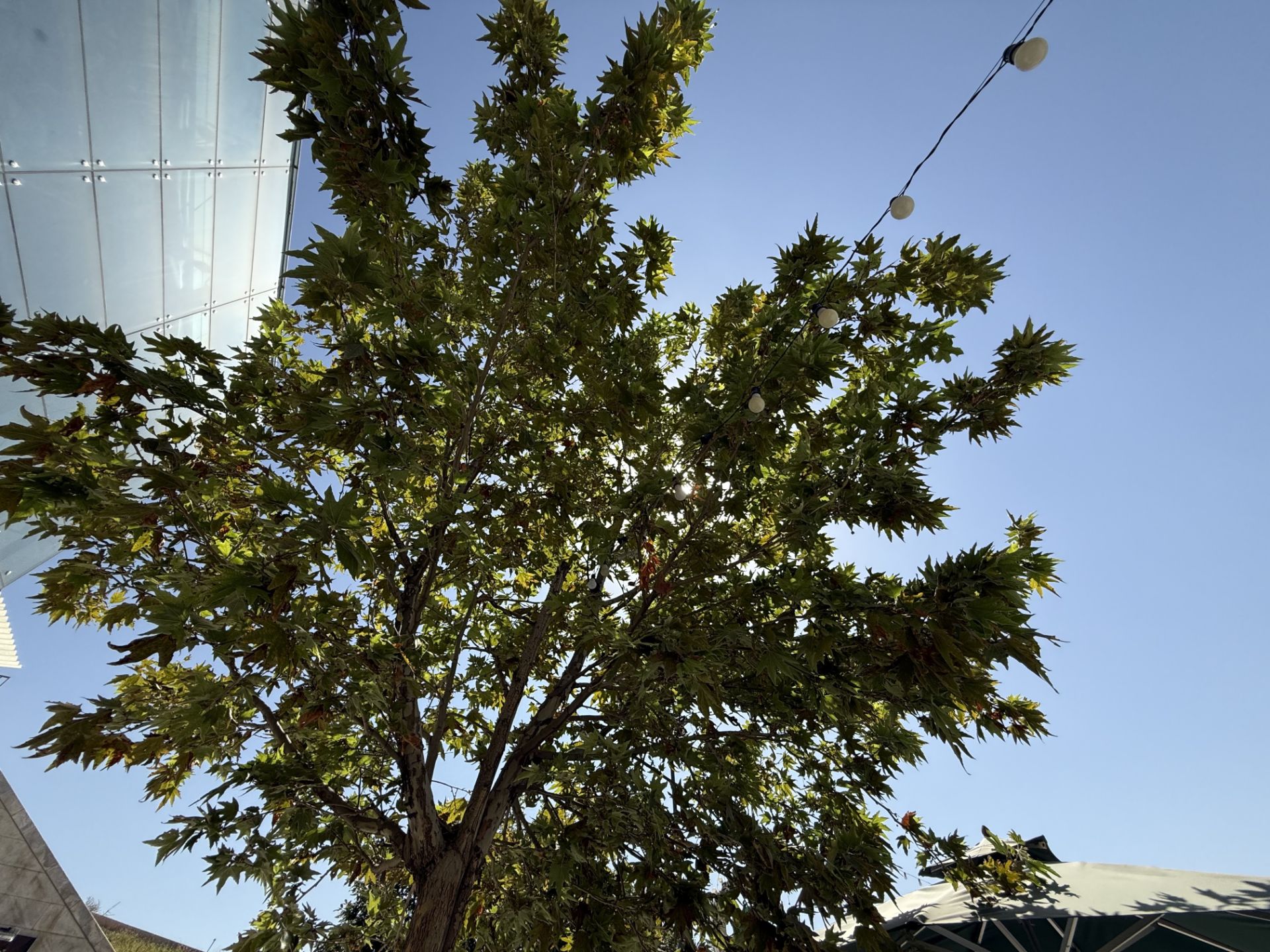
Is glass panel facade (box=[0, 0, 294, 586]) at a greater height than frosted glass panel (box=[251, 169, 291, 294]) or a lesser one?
lesser

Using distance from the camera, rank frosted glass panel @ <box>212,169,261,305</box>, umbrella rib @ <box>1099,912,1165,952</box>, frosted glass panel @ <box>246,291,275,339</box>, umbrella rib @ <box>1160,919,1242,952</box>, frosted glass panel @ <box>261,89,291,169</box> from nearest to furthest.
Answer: umbrella rib @ <box>1160,919,1242,952</box> → umbrella rib @ <box>1099,912,1165,952</box> → frosted glass panel @ <box>212,169,261,305</box> → frosted glass panel @ <box>261,89,291,169</box> → frosted glass panel @ <box>246,291,275,339</box>

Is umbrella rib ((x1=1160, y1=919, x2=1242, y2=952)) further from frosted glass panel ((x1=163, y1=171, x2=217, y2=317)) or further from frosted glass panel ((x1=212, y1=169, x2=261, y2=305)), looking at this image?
frosted glass panel ((x1=212, y1=169, x2=261, y2=305))

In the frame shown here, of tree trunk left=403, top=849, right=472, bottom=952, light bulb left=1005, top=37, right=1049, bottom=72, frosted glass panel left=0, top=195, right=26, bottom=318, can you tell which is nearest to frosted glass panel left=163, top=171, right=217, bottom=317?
frosted glass panel left=0, top=195, right=26, bottom=318

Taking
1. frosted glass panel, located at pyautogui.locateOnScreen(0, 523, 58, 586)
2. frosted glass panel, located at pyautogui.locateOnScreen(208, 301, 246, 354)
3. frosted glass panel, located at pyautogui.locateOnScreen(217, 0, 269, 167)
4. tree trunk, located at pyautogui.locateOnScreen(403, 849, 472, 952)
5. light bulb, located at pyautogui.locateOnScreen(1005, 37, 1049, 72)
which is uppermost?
frosted glass panel, located at pyautogui.locateOnScreen(217, 0, 269, 167)

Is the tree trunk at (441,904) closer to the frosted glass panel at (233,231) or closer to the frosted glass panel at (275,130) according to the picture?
the frosted glass panel at (233,231)

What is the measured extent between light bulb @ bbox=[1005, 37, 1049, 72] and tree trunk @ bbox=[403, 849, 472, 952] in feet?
22.3

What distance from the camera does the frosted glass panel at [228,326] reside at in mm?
10266

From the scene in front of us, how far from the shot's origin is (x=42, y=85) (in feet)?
19.4

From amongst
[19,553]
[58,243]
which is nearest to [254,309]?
[58,243]

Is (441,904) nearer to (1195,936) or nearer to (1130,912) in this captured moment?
(1130,912)

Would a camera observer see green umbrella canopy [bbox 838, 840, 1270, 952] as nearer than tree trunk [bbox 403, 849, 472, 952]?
Yes

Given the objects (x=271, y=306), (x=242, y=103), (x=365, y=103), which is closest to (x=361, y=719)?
(x=365, y=103)

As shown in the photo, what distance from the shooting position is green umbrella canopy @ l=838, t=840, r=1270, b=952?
420cm

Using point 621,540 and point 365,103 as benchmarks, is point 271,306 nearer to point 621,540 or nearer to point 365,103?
point 365,103
